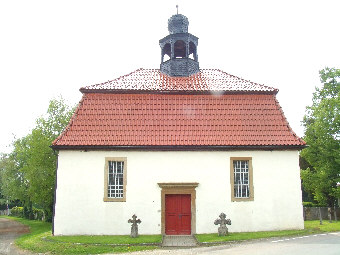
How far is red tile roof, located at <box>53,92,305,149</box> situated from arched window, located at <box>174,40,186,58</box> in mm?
5220

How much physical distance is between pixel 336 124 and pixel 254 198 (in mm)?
11407

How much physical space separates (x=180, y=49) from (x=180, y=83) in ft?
13.8

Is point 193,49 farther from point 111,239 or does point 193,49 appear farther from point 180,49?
point 111,239

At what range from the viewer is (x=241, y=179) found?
1500 centimetres

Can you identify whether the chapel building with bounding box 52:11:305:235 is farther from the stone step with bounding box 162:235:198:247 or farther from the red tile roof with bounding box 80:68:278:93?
the red tile roof with bounding box 80:68:278:93

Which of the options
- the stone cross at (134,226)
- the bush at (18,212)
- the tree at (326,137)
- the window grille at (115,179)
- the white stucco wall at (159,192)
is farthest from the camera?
the bush at (18,212)

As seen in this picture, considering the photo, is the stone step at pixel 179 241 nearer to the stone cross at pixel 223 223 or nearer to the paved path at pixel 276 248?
the paved path at pixel 276 248

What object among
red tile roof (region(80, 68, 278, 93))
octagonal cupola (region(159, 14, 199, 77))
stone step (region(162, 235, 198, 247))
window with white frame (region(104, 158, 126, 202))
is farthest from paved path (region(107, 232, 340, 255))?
octagonal cupola (region(159, 14, 199, 77))

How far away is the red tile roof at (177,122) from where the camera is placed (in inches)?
583

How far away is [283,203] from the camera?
14727 millimetres

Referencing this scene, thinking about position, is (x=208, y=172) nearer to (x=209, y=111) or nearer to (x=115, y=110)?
(x=209, y=111)

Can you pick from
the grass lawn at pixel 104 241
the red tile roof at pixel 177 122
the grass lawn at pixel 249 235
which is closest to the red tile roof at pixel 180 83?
the red tile roof at pixel 177 122

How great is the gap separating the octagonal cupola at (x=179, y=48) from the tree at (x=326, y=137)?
33.3 feet

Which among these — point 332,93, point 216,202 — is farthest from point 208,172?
point 332,93
